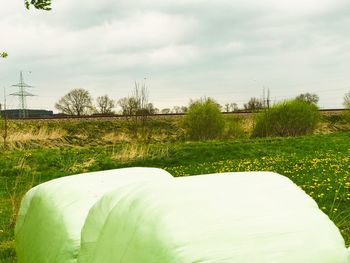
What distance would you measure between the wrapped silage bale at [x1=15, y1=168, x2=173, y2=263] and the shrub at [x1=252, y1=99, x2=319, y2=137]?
1217 inches

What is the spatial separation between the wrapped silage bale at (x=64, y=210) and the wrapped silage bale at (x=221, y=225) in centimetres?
77

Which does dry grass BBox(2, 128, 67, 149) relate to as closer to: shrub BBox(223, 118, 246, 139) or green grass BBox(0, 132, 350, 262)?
green grass BBox(0, 132, 350, 262)

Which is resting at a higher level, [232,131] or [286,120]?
[286,120]

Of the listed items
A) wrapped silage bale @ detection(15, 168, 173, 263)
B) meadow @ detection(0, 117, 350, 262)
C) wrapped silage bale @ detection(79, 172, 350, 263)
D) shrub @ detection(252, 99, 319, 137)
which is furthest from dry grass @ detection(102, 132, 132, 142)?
wrapped silage bale @ detection(79, 172, 350, 263)

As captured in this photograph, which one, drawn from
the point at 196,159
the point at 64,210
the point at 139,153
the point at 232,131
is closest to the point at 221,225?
the point at 64,210

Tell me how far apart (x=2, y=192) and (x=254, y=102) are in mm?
47271

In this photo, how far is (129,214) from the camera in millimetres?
2467

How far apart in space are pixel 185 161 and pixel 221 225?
1915 cm

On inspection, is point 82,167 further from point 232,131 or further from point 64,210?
point 232,131

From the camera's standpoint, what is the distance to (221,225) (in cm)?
210

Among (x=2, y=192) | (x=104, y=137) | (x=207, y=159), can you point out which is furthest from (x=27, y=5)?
(x=104, y=137)

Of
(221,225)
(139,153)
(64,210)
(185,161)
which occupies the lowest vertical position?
(185,161)

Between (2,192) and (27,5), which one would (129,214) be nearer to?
(27,5)

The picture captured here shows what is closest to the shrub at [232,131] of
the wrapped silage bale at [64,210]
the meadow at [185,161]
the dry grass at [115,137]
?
the meadow at [185,161]
